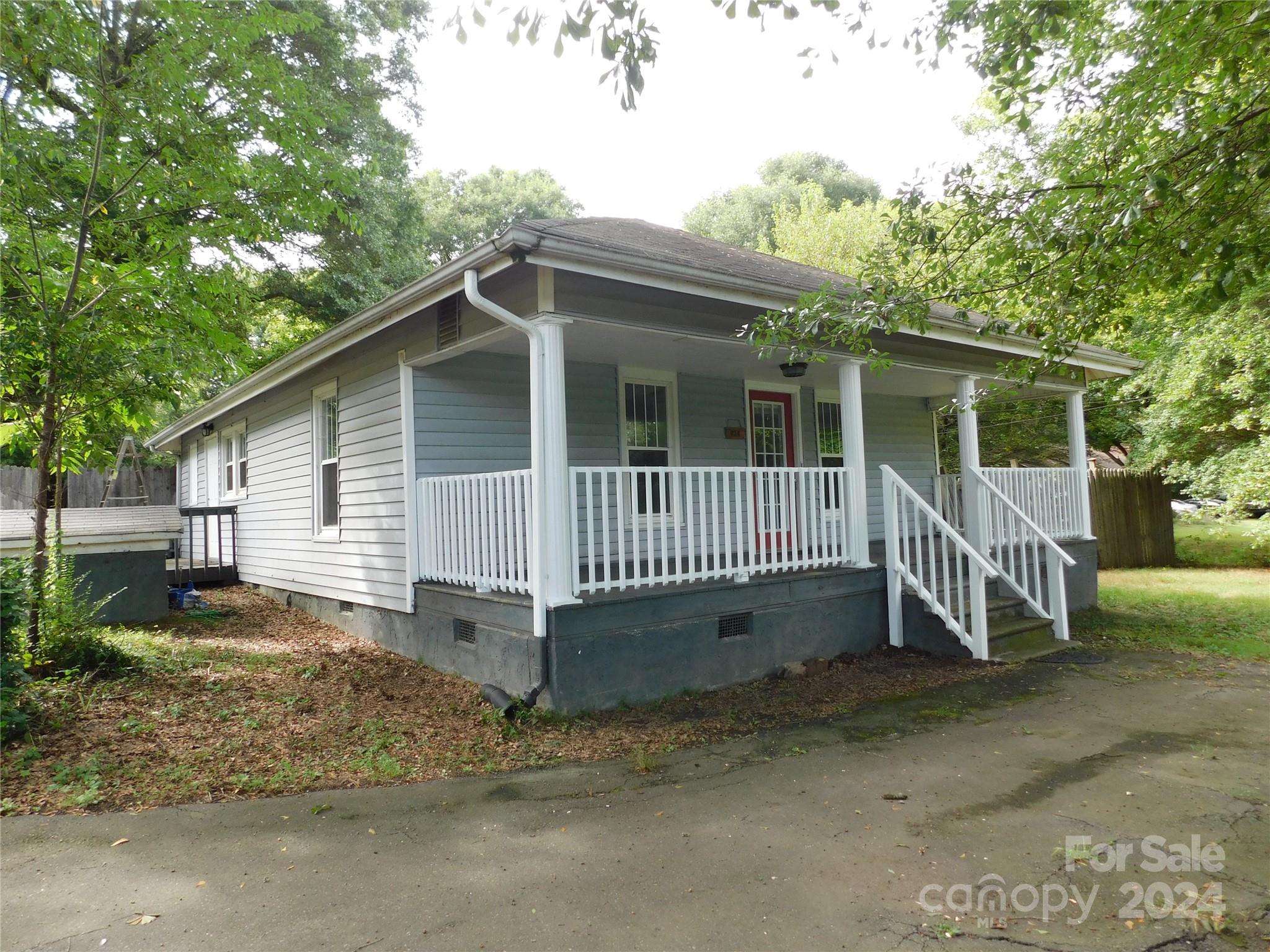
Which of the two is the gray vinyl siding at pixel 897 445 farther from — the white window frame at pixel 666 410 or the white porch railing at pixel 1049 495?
the white window frame at pixel 666 410

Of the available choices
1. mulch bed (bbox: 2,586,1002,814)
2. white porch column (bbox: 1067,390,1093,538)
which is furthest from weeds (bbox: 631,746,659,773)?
white porch column (bbox: 1067,390,1093,538)

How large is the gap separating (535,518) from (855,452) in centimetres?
368

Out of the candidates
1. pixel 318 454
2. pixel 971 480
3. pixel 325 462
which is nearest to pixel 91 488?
pixel 318 454

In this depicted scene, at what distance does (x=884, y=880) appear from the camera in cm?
307

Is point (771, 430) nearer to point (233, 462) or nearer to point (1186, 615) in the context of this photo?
point (1186, 615)

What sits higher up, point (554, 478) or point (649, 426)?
point (649, 426)

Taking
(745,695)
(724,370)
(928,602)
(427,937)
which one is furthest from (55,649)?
(928,602)

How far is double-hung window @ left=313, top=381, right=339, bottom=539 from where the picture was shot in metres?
8.82

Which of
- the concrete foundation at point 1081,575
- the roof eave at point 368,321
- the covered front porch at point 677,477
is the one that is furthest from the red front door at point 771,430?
the roof eave at point 368,321

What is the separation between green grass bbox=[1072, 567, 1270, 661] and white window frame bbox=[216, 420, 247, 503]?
12.1m

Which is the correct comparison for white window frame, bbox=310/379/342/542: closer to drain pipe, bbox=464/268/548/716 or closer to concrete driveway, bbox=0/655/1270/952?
drain pipe, bbox=464/268/548/716

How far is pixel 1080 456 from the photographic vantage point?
10.7 m

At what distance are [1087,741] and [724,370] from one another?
17.4 ft

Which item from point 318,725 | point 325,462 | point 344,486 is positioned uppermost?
point 325,462
